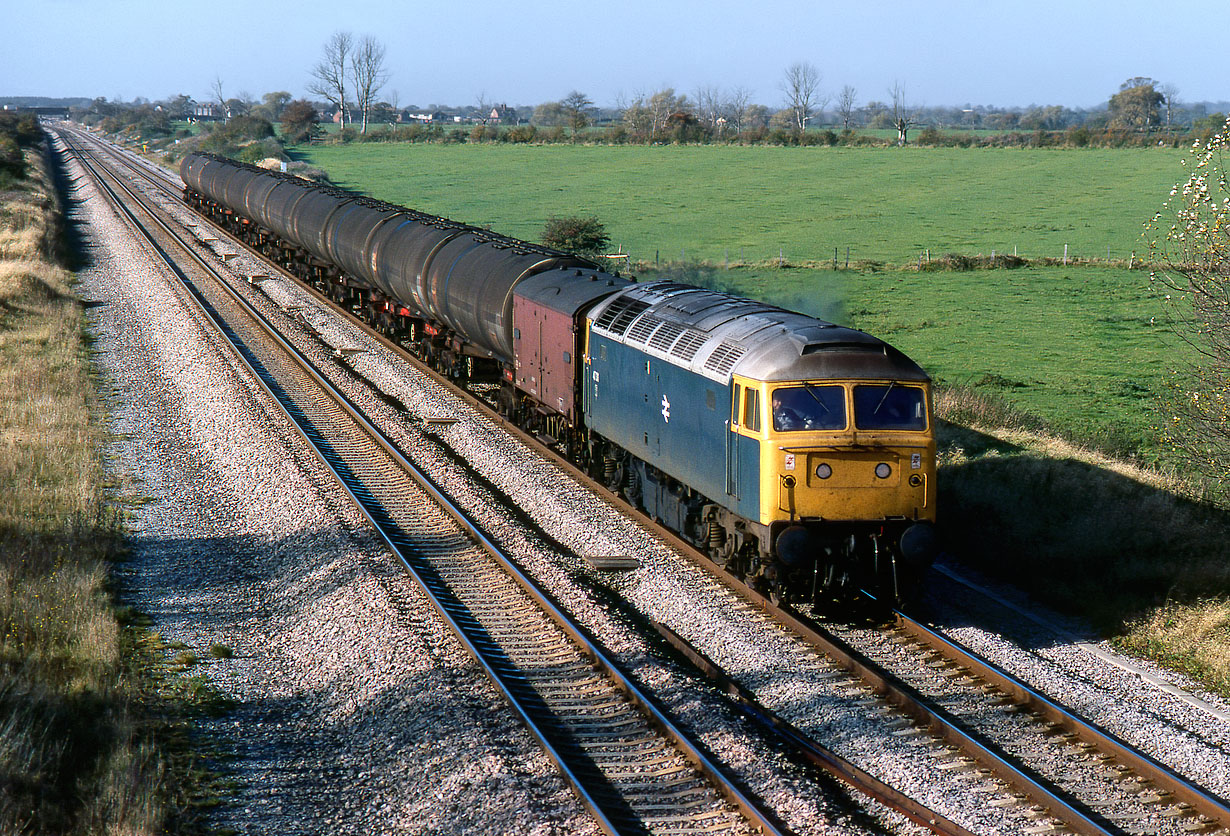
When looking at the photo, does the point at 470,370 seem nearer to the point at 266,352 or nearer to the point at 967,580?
the point at 266,352

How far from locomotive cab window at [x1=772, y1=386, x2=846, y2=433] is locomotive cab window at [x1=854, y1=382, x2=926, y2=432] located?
0.24 m

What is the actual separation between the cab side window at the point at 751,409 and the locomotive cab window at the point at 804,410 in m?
0.24

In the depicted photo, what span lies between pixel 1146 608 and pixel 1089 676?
227 cm

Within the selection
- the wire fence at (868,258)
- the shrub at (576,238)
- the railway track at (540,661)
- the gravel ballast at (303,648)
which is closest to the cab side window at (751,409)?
the railway track at (540,661)

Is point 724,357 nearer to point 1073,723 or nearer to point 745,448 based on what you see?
point 745,448

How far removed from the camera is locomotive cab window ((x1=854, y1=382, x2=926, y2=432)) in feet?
43.6

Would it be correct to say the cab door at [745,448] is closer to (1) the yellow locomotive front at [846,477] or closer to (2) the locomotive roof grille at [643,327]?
(1) the yellow locomotive front at [846,477]

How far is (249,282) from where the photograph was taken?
42.1m

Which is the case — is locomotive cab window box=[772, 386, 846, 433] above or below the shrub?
below

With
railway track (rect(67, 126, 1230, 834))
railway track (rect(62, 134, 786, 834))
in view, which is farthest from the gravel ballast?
railway track (rect(67, 126, 1230, 834))

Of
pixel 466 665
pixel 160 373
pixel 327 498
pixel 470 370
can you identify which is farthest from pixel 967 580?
pixel 160 373

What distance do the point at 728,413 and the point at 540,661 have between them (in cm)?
387

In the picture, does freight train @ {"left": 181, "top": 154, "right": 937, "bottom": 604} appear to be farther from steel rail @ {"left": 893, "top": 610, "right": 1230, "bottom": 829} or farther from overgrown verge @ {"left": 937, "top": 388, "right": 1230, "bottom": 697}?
overgrown verge @ {"left": 937, "top": 388, "right": 1230, "bottom": 697}

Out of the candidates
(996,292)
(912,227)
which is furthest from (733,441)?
(912,227)
